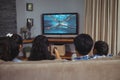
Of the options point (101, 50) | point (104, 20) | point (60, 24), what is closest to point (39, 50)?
point (101, 50)

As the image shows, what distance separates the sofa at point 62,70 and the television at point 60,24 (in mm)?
3530

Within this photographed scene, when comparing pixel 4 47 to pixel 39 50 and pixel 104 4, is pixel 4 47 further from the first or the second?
pixel 104 4

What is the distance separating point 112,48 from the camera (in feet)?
14.8

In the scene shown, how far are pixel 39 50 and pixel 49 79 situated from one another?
2.47ft

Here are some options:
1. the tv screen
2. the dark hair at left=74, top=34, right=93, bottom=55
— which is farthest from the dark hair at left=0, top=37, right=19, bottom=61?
the tv screen

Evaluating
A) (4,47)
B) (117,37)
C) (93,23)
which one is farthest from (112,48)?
(4,47)

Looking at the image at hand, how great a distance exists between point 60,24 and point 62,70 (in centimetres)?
372

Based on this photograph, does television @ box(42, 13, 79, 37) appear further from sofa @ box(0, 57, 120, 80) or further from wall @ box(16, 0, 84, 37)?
sofa @ box(0, 57, 120, 80)

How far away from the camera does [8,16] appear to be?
19.1ft

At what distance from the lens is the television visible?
A: 573 centimetres

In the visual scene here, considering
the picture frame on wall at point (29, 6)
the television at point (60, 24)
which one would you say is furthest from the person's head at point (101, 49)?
the picture frame on wall at point (29, 6)

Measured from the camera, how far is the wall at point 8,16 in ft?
19.0

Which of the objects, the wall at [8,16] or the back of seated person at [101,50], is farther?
the wall at [8,16]

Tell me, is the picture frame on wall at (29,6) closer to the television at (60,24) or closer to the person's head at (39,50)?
the television at (60,24)
